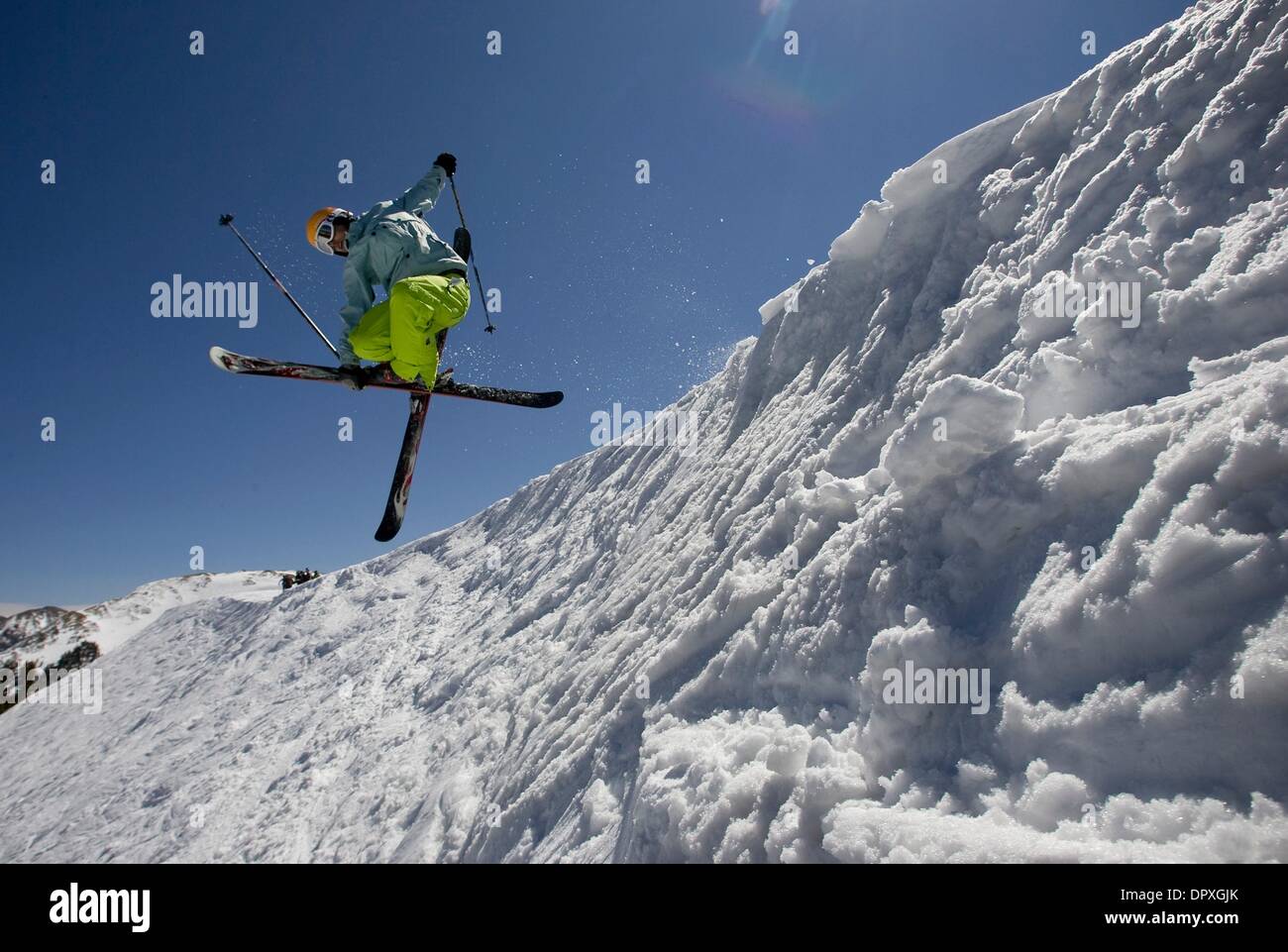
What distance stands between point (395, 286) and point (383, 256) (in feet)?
2.29

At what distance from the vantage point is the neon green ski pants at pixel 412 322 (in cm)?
512

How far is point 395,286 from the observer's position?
5.12 metres

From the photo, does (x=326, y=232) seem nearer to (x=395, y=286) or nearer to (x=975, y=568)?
(x=395, y=286)

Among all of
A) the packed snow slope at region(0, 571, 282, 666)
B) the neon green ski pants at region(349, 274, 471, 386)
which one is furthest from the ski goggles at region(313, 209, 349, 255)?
the packed snow slope at region(0, 571, 282, 666)

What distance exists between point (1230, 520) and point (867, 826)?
78.8 inches

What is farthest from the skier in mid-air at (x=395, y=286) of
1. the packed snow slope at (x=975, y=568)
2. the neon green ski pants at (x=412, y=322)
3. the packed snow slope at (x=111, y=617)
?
the packed snow slope at (x=111, y=617)

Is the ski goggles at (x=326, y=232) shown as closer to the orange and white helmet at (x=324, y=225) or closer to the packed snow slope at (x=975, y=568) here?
the orange and white helmet at (x=324, y=225)

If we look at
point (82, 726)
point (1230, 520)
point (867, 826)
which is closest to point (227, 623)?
point (82, 726)

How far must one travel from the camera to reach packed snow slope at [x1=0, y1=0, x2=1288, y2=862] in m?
2.15

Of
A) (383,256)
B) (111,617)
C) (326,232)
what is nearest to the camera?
(383,256)

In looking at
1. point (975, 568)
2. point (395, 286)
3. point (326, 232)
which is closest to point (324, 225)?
point (326, 232)
